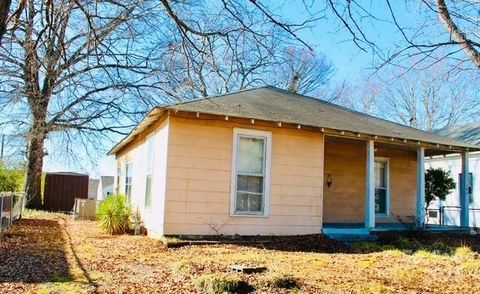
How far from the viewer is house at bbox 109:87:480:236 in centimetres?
927

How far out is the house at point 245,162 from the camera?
30.4ft

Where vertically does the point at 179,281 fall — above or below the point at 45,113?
below

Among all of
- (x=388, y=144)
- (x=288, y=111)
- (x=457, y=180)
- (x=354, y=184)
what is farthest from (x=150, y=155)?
(x=457, y=180)

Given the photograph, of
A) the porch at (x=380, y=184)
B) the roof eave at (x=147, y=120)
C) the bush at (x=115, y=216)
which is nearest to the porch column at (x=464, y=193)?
the porch at (x=380, y=184)

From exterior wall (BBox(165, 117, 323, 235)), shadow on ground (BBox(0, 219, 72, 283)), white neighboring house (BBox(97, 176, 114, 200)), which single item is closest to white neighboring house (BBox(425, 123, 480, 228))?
exterior wall (BBox(165, 117, 323, 235))

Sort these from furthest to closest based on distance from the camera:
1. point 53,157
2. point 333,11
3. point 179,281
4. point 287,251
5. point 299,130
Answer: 1. point 53,157
2. point 299,130
3. point 287,251
4. point 179,281
5. point 333,11

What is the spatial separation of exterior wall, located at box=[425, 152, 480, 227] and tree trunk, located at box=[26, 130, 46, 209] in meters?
15.8

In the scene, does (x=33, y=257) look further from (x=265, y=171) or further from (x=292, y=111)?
(x=292, y=111)

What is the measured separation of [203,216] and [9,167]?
13421 millimetres

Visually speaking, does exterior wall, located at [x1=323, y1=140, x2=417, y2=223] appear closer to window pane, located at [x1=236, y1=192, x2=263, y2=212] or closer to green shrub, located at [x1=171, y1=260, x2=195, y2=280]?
window pane, located at [x1=236, y1=192, x2=263, y2=212]

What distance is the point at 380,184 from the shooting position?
45.3 ft

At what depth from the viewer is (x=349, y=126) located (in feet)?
36.3

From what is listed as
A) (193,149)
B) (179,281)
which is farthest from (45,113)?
(179,281)

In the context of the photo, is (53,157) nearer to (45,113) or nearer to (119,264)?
(45,113)
